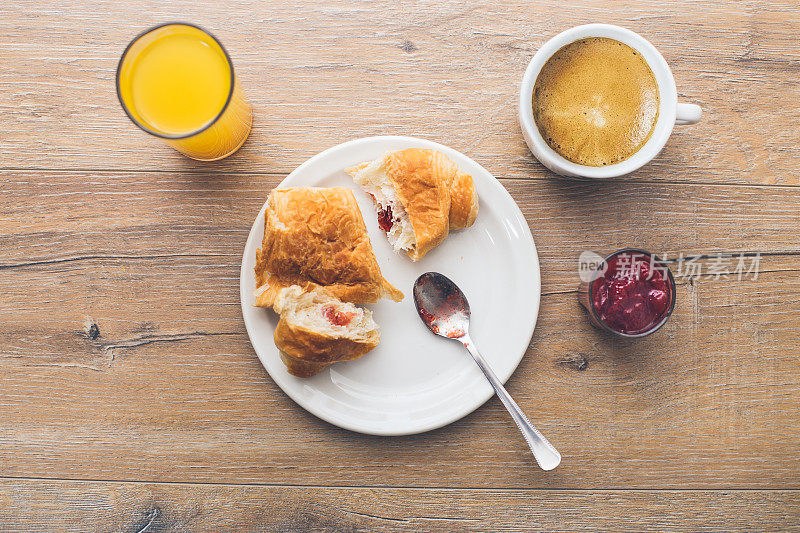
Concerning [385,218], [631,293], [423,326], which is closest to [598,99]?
[631,293]

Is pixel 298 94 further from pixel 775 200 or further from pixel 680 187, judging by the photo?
pixel 775 200

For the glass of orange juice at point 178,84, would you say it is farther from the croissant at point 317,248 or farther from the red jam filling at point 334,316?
the red jam filling at point 334,316

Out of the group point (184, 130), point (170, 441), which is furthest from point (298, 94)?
point (170, 441)

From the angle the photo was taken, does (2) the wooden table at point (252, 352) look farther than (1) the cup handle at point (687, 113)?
Yes

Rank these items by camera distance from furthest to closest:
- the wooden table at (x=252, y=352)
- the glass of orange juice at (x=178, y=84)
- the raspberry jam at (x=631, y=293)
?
the wooden table at (x=252, y=352) → the raspberry jam at (x=631, y=293) → the glass of orange juice at (x=178, y=84)

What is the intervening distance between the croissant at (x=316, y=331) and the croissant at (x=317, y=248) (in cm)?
3

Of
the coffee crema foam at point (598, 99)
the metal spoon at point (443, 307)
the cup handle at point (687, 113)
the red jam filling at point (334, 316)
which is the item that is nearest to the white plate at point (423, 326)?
the metal spoon at point (443, 307)

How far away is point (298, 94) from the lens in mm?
1695

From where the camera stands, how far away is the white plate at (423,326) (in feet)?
5.24

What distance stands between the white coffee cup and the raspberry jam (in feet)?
0.83

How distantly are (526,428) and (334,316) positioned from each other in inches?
24.9

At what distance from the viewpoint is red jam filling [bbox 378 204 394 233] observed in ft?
5.31

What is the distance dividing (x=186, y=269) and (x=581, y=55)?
4.32ft

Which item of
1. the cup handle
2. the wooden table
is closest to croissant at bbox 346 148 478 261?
the wooden table
